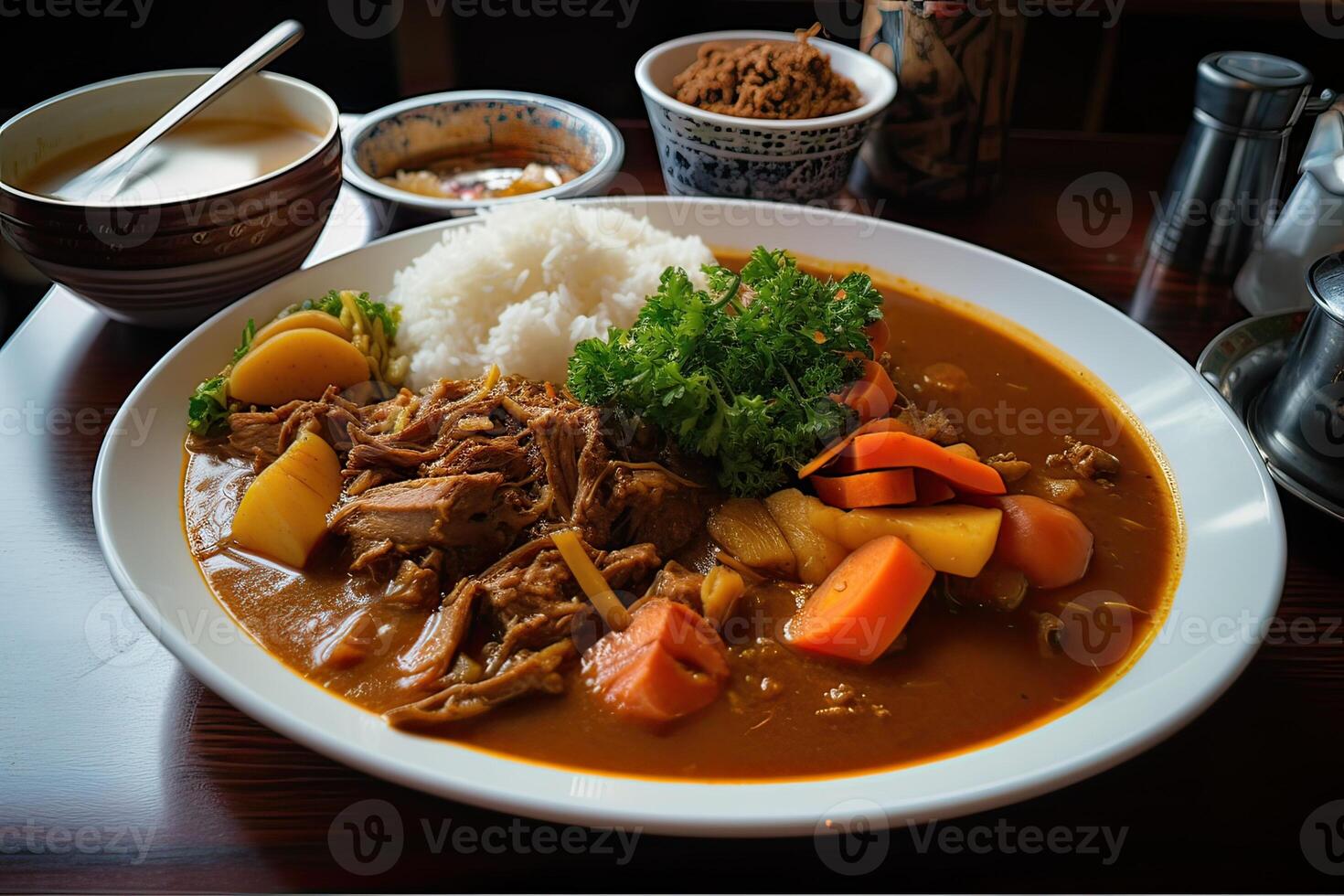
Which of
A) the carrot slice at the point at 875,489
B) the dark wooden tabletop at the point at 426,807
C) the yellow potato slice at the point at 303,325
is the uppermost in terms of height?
the yellow potato slice at the point at 303,325

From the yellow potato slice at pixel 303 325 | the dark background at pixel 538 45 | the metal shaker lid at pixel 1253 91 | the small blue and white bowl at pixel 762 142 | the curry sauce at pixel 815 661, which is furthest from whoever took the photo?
the dark background at pixel 538 45

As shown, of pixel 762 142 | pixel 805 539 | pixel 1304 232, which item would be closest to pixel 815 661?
pixel 805 539

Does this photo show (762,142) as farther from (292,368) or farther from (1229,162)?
(292,368)

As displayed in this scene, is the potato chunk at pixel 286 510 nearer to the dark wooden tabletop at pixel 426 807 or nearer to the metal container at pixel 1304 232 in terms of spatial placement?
the dark wooden tabletop at pixel 426 807

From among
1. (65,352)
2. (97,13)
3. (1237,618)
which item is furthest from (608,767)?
(97,13)

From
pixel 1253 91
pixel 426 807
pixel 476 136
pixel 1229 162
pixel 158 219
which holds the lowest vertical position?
pixel 426 807

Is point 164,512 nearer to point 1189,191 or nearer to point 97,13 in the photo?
point 1189,191

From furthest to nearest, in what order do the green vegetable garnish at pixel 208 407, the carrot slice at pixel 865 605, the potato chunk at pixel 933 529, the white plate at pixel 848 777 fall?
the green vegetable garnish at pixel 208 407
the potato chunk at pixel 933 529
the carrot slice at pixel 865 605
the white plate at pixel 848 777

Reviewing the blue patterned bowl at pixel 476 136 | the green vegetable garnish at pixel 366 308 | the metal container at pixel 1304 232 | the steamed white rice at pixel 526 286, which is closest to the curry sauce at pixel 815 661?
the green vegetable garnish at pixel 366 308
